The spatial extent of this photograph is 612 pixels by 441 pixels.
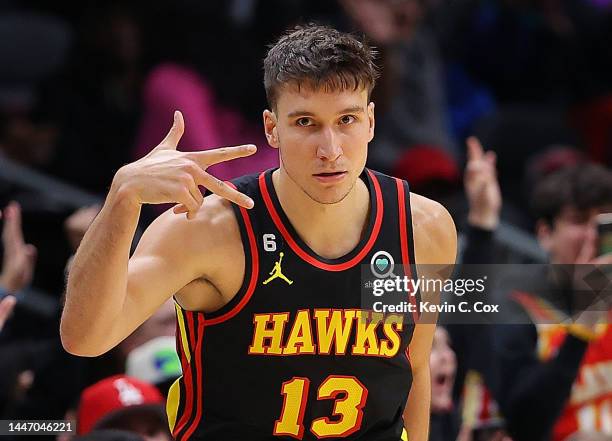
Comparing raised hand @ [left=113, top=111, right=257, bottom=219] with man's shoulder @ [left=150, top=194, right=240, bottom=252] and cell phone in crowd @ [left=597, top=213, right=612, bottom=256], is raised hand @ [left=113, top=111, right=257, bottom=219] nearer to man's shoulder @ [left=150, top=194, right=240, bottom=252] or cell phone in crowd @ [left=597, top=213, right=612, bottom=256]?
man's shoulder @ [left=150, top=194, right=240, bottom=252]

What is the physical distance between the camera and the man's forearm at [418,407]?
14.1 ft

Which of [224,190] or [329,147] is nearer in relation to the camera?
[224,190]

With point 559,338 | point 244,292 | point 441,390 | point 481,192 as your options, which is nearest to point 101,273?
point 244,292

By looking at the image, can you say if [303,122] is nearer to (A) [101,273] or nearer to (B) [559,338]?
(A) [101,273]

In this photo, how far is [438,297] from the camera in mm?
4332

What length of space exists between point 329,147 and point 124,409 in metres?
1.62

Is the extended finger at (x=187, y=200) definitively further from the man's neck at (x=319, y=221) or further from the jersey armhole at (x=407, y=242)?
the jersey armhole at (x=407, y=242)

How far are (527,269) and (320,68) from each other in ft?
8.89

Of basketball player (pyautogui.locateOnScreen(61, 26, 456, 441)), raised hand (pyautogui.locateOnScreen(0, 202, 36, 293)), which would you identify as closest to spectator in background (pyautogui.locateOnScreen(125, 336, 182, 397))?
raised hand (pyautogui.locateOnScreen(0, 202, 36, 293))

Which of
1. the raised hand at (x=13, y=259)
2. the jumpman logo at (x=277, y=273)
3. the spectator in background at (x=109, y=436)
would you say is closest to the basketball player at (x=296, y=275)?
the jumpman logo at (x=277, y=273)

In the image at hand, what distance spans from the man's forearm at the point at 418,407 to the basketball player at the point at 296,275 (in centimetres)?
14

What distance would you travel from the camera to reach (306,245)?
399 centimetres

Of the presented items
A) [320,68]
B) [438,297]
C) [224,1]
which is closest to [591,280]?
[438,297]

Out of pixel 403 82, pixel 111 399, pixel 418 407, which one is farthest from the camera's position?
pixel 403 82
